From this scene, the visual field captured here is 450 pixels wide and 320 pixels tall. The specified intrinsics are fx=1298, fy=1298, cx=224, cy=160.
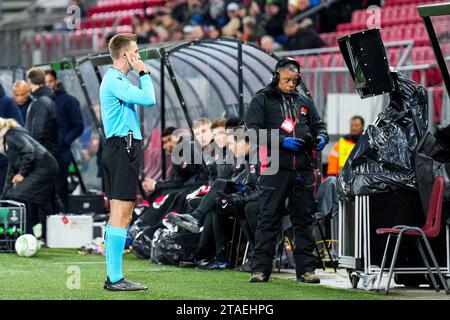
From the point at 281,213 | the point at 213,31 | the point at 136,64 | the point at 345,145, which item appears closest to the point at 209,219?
the point at 281,213

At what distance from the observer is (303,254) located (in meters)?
11.8

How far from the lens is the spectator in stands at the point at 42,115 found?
17016 millimetres

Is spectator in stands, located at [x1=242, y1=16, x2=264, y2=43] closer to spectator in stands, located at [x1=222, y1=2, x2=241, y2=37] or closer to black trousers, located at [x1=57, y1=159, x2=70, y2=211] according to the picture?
spectator in stands, located at [x1=222, y1=2, x2=241, y2=37]

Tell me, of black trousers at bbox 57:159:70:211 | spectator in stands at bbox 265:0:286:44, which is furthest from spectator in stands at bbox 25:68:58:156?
spectator in stands at bbox 265:0:286:44

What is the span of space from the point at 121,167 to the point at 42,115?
687cm

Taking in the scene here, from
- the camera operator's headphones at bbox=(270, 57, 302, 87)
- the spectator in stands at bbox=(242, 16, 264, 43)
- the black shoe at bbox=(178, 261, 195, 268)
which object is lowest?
the black shoe at bbox=(178, 261, 195, 268)

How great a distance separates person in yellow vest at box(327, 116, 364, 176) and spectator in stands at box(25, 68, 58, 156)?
3.76m

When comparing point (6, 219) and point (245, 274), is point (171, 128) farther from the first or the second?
point (245, 274)

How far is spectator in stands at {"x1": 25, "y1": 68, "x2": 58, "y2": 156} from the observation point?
17.0 meters

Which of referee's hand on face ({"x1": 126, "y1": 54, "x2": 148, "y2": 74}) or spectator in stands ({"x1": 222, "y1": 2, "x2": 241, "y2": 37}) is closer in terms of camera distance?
referee's hand on face ({"x1": 126, "y1": 54, "x2": 148, "y2": 74})

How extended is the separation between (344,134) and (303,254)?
6329 millimetres

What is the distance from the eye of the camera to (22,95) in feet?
61.0

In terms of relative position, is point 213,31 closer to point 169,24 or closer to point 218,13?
point 218,13

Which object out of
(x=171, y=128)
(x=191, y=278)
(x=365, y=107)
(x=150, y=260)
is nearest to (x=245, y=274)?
(x=191, y=278)
